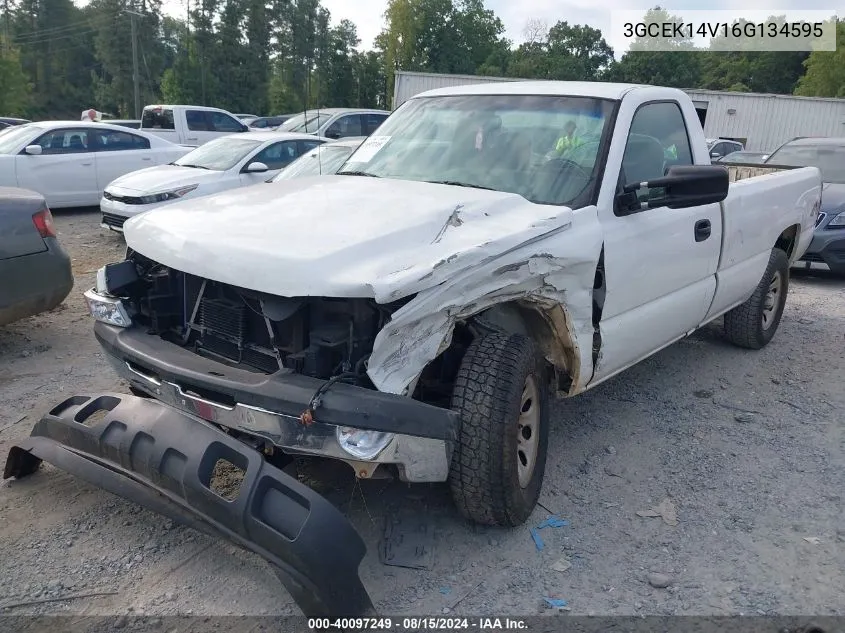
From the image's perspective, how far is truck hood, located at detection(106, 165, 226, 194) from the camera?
378 inches

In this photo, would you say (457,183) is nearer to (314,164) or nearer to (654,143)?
(654,143)

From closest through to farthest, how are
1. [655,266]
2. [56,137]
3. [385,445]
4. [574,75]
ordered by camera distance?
[385,445], [655,266], [56,137], [574,75]

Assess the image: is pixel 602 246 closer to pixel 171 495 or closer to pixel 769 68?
pixel 171 495

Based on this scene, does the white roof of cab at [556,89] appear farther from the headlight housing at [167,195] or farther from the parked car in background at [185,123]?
the parked car in background at [185,123]

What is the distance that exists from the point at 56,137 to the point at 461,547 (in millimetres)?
11066

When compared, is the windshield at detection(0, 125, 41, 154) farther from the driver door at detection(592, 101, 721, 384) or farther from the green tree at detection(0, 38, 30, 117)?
the green tree at detection(0, 38, 30, 117)

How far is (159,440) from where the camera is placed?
279cm

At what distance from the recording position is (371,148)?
4516 mm

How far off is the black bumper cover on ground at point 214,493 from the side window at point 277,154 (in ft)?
26.6

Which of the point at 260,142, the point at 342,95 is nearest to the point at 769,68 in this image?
the point at 342,95

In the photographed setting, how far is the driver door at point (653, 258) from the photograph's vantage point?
149 inches

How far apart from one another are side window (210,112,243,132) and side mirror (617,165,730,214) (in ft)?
48.0

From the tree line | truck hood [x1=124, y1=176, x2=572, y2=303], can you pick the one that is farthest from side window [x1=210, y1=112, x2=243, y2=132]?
the tree line

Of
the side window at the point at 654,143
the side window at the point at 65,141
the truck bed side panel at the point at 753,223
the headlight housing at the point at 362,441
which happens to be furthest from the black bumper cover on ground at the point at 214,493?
the side window at the point at 65,141
